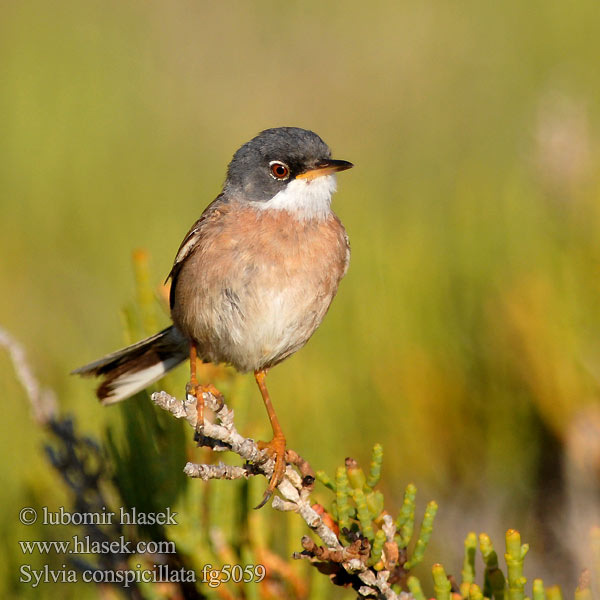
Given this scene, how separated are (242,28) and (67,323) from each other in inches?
185

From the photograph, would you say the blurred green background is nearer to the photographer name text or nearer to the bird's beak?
the photographer name text

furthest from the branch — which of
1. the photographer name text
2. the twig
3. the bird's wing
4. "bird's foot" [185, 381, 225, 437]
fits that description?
the bird's wing

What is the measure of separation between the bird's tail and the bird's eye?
918mm

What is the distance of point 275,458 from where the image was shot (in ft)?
Result: 10.2

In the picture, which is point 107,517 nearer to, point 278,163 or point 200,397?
point 200,397

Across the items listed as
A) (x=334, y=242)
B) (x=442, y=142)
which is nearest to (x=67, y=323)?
(x=334, y=242)

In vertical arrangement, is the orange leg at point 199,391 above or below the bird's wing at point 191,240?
below

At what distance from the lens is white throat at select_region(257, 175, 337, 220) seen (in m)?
4.09

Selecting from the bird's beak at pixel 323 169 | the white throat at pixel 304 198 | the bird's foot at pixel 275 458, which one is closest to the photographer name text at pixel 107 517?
the bird's foot at pixel 275 458

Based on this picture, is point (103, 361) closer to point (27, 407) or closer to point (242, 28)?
point (27, 407)

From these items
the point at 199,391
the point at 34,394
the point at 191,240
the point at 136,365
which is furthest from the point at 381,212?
the point at 34,394

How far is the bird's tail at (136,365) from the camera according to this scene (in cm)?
384

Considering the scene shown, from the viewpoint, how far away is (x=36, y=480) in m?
3.71

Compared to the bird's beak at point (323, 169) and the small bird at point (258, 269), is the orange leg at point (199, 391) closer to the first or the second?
the small bird at point (258, 269)
